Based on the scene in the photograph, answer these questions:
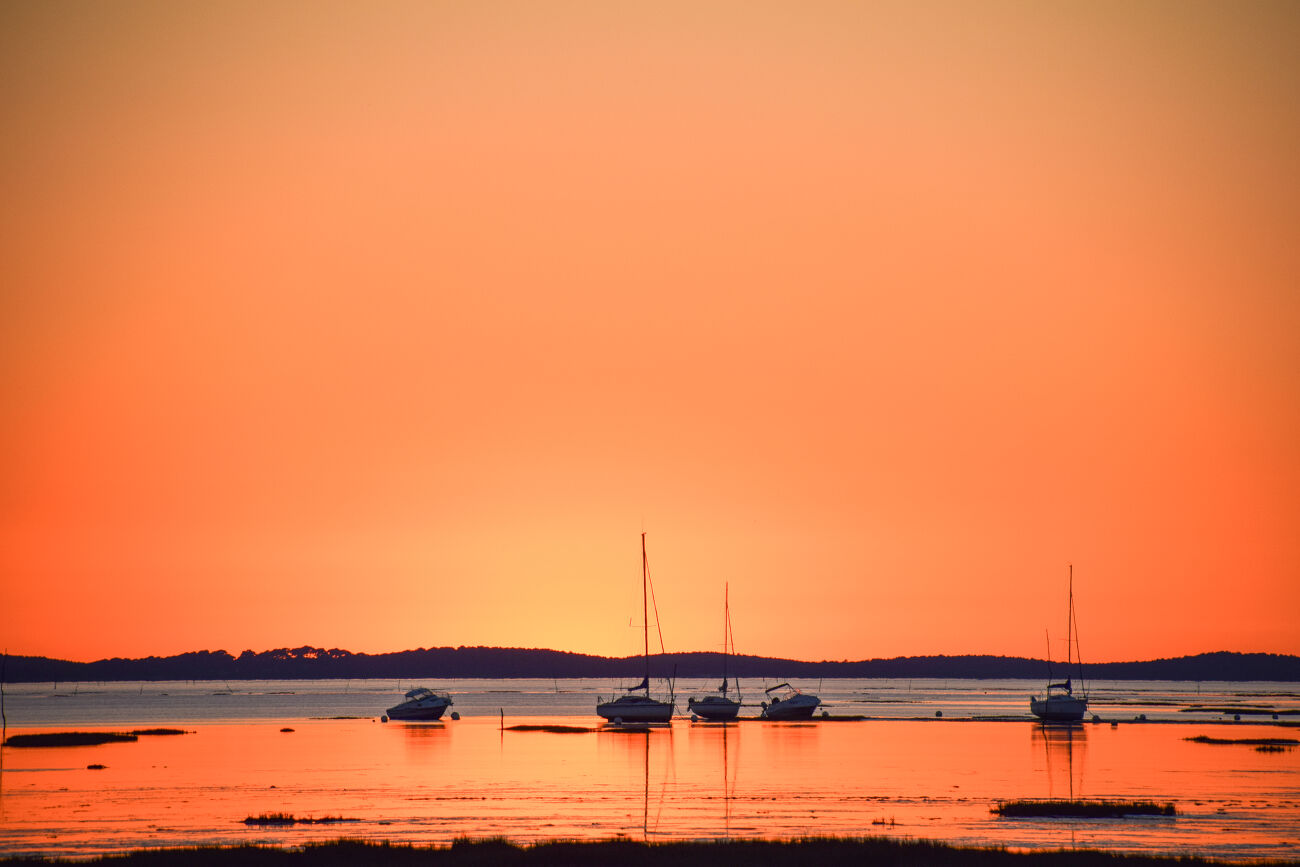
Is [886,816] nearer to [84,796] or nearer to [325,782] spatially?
[325,782]

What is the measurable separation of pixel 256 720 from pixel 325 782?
269ft

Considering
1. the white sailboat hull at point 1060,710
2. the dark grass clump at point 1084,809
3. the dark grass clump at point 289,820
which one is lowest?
the white sailboat hull at point 1060,710

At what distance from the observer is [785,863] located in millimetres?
38688

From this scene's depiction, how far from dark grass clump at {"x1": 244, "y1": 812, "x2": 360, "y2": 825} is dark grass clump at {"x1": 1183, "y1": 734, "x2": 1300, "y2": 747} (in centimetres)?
7314

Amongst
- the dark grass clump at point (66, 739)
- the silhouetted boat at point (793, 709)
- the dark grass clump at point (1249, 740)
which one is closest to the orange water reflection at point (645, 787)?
the dark grass clump at point (66, 739)

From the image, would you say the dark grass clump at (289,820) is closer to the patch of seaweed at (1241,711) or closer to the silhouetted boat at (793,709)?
the silhouetted boat at (793,709)

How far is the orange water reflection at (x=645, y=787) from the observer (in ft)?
157

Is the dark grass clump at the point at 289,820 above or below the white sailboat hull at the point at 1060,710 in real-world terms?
above

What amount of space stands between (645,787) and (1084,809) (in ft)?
71.4

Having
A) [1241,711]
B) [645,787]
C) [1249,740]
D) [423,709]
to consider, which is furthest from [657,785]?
[1241,711]

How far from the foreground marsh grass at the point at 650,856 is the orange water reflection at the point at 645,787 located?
150 inches

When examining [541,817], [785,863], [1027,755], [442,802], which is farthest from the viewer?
[1027,755]

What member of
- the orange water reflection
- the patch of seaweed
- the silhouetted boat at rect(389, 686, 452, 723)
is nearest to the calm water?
the orange water reflection

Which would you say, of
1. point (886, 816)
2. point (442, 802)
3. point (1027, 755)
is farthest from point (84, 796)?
point (1027, 755)
